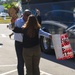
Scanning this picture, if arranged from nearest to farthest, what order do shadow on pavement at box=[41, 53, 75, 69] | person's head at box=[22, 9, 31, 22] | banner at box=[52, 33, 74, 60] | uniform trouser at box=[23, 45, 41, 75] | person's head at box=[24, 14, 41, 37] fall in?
person's head at box=[24, 14, 41, 37] → uniform trouser at box=[23, 45, 41, 75] → person's head at box=[22, 9, 31, 22] → banner at box=[52, 33, 74, 60] → shadow on pavement at box=[41, 53, 75, 69]

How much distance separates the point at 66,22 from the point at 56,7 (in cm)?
112

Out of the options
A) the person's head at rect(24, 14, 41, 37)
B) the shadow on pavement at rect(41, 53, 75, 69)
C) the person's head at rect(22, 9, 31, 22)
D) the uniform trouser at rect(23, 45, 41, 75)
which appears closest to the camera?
the person's head at rect(24, 14, 41, 37)

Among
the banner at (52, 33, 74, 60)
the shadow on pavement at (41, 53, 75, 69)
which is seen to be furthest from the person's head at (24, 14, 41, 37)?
the shadow on pavement at (41, 53, 75, 69)

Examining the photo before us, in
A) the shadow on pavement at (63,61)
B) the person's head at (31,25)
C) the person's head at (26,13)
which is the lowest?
the shadow on pavement at (63,61)

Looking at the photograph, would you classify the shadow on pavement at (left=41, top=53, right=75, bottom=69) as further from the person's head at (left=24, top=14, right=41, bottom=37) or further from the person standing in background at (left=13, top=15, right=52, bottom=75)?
the person's head at (left=24, top=14, right=41, bottom=37)

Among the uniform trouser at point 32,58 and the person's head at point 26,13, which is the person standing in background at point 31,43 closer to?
the uniform trouser at point 32,58

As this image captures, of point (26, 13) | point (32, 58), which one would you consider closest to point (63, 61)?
point (32, 58)

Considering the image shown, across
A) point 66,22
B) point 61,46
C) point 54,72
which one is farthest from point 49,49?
point 61,46

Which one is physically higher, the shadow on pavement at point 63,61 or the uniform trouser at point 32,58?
the uniform trouser at point 32,58

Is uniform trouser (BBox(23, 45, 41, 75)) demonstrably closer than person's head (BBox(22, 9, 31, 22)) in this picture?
Yes

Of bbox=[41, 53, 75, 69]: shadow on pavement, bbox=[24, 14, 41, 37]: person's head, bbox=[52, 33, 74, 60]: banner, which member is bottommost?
bbox=[41, 53, 75, 69]: shadow on pavement

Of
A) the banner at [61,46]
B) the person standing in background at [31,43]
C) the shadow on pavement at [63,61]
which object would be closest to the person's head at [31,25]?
the person standing in background at [31,43]

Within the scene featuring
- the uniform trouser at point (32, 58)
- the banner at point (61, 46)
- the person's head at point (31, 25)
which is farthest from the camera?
the banner at point (61, 46)

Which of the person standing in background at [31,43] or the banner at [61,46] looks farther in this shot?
the banner at [61,46]
